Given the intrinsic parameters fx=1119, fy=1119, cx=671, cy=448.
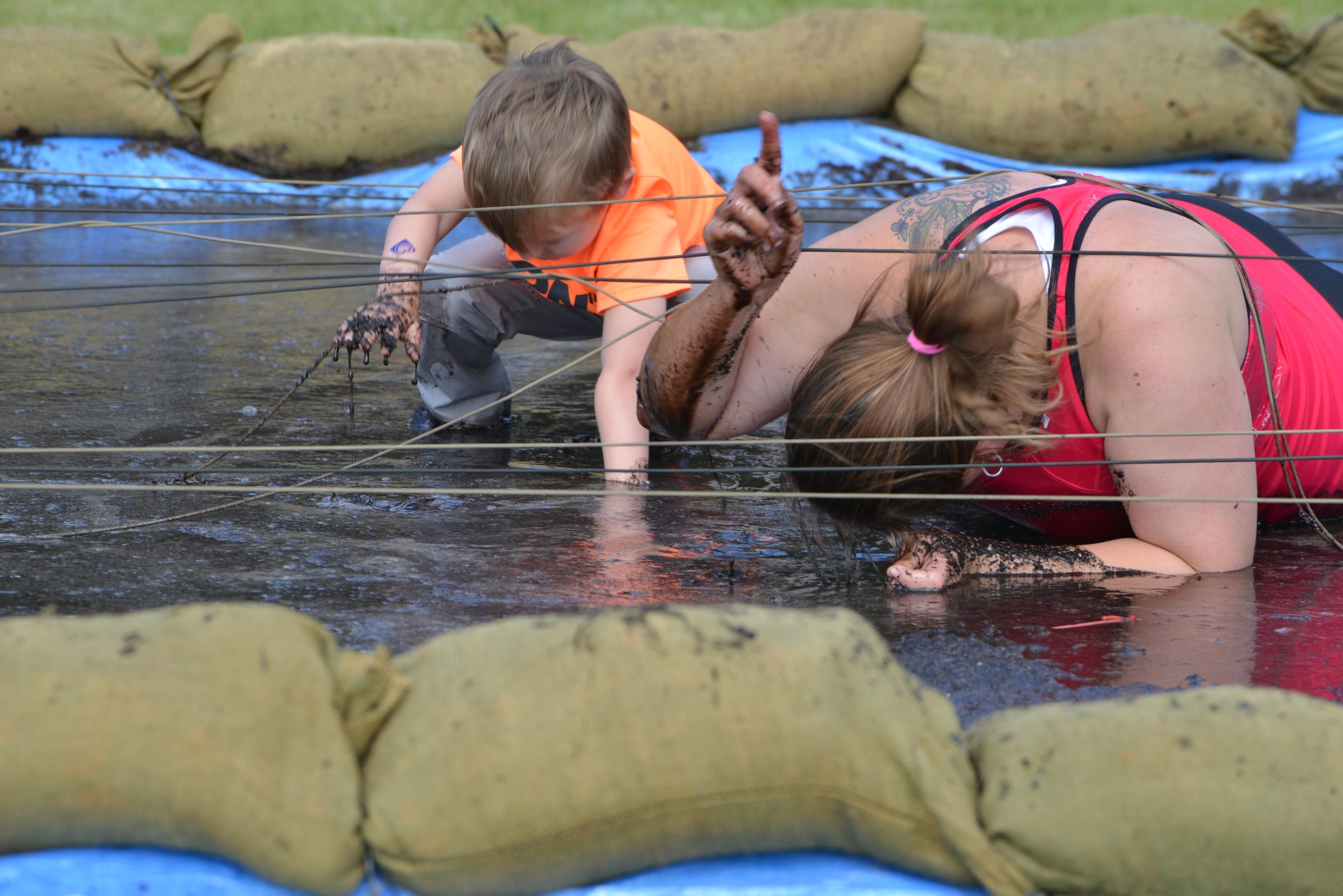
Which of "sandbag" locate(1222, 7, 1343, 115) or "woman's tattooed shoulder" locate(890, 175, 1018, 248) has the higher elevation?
"sandbag" locate(1222, 7, 1343, 115)

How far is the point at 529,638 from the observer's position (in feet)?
2.83

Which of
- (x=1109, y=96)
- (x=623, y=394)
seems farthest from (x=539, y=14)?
(x=623, y=394)

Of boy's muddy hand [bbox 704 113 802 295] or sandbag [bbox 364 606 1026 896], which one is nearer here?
sandbag [bbox 364 606 1026 896]

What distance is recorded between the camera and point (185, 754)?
783 millimetres

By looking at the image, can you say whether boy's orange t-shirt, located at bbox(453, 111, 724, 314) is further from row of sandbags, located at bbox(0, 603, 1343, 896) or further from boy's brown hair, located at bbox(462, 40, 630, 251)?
row of sandbags, located at bbox(0, 603, 1343, 896)

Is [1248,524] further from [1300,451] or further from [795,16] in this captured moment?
[795,16]

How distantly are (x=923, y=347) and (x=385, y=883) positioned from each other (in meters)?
0.75

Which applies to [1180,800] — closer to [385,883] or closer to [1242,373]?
[385,883]

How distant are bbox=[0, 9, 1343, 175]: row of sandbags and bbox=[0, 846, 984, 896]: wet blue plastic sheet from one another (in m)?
3.90

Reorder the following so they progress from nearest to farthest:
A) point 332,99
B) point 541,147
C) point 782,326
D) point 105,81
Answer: point 782,326 < point 541,147 < point 105,81 < point 332,99

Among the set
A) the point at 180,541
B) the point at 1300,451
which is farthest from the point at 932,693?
the point at 180,541

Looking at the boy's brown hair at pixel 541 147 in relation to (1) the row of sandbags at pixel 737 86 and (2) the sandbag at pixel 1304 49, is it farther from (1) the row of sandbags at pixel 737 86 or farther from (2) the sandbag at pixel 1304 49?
(2) the sandbag at pixel 1304 49

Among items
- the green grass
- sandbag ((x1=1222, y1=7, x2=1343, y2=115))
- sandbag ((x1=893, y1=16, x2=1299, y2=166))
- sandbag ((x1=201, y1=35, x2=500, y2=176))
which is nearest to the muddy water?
sandbag ((x1=201, y1=35, x2=500, y2=176))

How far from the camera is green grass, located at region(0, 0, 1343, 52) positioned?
5488mm
